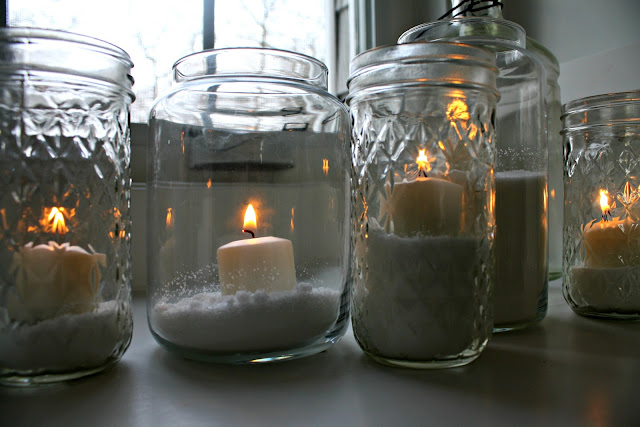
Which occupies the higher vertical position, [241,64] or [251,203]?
[241,64]

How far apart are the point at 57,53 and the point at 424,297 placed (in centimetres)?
33

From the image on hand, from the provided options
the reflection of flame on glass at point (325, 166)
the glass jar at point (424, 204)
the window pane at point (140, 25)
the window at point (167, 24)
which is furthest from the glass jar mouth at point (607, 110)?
the window pane at point (140, 25)

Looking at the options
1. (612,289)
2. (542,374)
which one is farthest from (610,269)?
(542,374)

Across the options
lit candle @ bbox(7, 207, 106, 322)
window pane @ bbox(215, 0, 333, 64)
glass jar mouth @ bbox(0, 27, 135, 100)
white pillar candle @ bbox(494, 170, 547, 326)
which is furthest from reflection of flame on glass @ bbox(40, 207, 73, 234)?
window pane @ bbox(215, 0, 333, 64)

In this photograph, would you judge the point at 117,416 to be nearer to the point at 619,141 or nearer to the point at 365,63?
the point at 365,63

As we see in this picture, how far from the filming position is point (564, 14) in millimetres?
925

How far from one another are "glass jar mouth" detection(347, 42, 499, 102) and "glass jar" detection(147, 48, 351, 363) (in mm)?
79

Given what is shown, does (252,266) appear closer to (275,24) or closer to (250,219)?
(250,219)

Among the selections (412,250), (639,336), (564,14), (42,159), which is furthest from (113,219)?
(564,14)

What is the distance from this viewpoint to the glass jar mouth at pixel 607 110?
594 millimetres

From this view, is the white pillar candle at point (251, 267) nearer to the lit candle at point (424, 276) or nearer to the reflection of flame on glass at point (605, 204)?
the lit candle at point (424, 276)

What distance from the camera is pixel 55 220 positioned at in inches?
14.3

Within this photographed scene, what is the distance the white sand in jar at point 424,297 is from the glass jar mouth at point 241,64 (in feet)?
0.57

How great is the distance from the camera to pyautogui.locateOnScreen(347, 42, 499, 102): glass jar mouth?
1.30ft
